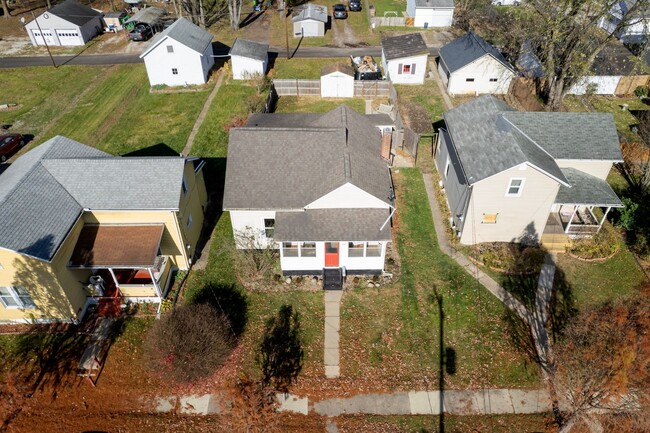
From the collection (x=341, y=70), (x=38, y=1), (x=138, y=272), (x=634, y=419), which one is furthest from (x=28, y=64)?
(x=634, y=419)

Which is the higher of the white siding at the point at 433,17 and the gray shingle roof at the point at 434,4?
the gray shingle roof at the point at 434,4

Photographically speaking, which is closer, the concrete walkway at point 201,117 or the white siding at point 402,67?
the concrete walkway at point 201,117

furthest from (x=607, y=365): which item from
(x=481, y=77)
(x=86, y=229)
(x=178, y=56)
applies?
(x=178, y=56)

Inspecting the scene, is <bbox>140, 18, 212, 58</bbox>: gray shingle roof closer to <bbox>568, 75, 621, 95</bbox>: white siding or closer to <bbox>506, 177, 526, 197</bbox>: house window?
<bbox>506, 177, 526, 197</bbox>: house window

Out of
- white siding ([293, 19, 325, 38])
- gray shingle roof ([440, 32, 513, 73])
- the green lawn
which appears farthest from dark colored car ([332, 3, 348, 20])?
the green lawn

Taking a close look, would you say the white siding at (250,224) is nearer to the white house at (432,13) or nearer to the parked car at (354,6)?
the white house at (432,13)

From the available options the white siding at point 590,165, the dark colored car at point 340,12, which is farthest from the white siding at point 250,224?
the dark colored car at point 340,12
